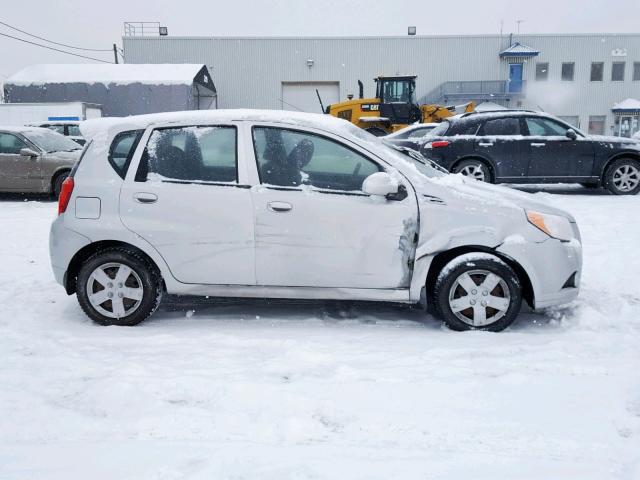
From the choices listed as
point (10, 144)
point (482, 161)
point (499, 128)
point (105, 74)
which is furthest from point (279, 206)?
point (105, 74)

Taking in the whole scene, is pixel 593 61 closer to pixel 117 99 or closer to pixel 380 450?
pixel 117 99

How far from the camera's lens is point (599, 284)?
17.5 feet

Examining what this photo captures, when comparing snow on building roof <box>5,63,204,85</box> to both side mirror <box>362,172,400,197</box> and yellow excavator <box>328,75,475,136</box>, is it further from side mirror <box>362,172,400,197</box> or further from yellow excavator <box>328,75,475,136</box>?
side mirror <box>362,172,400,197</box>

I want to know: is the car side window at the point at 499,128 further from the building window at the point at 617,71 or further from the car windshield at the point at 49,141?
the building window at the point at 617,71

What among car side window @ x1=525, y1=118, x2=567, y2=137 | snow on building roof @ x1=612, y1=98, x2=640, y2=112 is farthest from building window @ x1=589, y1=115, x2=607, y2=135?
car side window @ x1=525, y1=118, x2=567, y2=137

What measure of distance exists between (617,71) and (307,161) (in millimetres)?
42208

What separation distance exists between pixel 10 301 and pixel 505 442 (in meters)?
4.26

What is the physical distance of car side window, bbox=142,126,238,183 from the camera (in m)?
4.23

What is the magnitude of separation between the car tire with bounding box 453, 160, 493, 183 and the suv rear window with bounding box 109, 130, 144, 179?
A: 7.44 meters

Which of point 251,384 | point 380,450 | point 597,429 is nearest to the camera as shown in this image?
point 380,450

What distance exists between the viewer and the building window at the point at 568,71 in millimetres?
39312

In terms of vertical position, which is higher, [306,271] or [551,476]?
[306,271]

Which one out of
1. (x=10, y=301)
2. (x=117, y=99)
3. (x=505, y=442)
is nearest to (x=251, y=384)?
(x=505, y=442)

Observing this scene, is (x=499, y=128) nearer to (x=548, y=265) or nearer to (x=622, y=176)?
(x=622, y=176)
